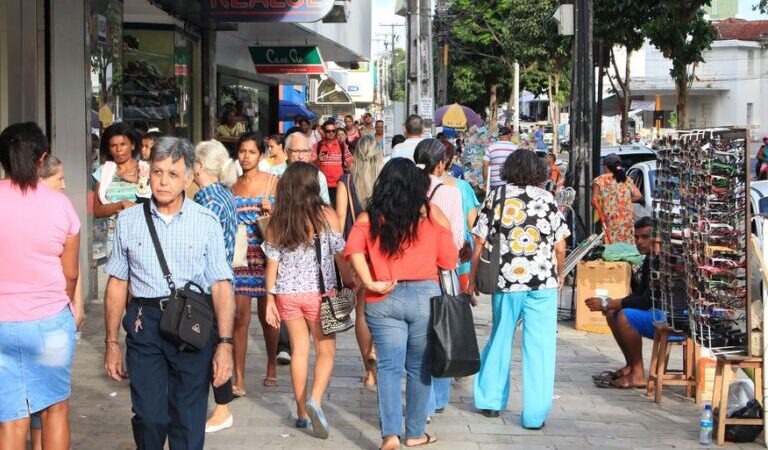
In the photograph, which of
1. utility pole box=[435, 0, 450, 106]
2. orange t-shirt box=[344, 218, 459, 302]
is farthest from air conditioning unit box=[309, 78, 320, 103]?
orange t-shirt box=[344, 218, 459, 302]

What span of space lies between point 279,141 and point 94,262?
2387 millimetres

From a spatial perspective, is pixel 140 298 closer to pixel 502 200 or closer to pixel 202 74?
pixel 502 200

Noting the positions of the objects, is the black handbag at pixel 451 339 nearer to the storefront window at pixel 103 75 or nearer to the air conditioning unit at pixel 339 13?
the storefront window at pixel 103 75

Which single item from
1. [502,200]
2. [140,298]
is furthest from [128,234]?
[502,200]

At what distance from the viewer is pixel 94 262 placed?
37.6 feet

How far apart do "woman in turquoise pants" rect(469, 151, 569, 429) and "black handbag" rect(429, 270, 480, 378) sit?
36.5 inches

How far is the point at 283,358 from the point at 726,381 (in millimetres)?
3756

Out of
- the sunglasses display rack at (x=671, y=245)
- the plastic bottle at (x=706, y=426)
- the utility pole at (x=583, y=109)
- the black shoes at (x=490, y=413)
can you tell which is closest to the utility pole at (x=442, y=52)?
the utility pole at (x=583, y=109)

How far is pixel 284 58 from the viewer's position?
22859 mm

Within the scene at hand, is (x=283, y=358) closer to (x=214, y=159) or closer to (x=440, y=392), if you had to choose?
(x=440, y=392)

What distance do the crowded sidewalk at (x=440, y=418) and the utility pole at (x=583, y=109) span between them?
4.40 m

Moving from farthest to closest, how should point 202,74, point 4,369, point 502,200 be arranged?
point 202,74, point 502,200, point 4,369

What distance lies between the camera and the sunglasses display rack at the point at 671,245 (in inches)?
303

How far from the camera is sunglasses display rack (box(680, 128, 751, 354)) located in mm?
6777
